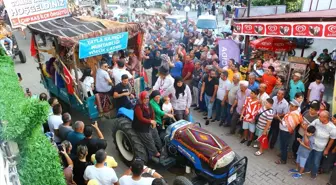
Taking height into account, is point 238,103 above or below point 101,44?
below

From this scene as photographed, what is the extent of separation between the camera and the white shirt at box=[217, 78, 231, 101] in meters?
7.42

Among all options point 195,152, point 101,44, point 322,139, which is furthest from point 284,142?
point 101,44

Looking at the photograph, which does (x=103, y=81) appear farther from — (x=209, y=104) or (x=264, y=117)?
(x=264, y=117)

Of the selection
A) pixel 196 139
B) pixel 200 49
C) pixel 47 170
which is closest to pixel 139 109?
pixel 196 139

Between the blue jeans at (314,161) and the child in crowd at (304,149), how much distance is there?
0.10m

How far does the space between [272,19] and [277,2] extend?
11.8 meters

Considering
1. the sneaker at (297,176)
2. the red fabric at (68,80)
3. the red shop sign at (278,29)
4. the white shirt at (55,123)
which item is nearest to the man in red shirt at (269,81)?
the red shop sign at (278,29)

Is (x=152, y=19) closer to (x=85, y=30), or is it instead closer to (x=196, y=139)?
(x=85, y=30)

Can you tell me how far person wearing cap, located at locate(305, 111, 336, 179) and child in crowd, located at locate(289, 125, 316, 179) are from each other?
8cm

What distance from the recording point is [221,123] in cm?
790

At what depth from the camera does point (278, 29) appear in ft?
25.3

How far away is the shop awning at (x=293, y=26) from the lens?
21.8 ft

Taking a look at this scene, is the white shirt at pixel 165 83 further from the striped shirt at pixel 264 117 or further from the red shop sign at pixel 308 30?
the red shop sign at pixel 308 30

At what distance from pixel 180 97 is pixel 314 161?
3153 millimetres
